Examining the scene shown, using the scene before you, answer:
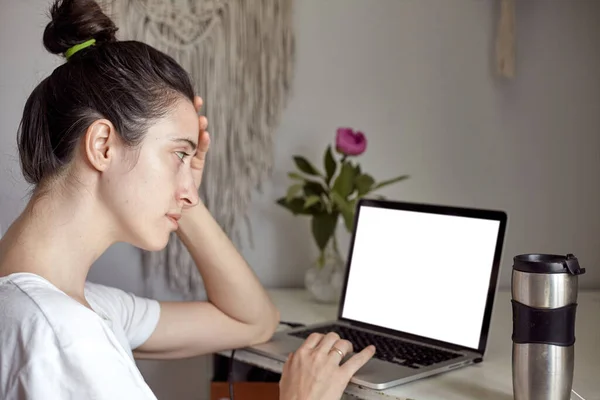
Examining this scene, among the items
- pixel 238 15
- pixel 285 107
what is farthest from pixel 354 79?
pixel 238 15

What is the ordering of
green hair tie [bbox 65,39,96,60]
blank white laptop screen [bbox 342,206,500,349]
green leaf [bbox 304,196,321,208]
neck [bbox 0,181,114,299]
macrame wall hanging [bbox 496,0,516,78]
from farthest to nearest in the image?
macrame wall hanging [bbox 496,0,516,78], green leaf [bbox 304,196,321,208], blank white laptop screen [bbox 342,206,500,349], green hair tie [bbox 65,39,96,60], neck [bbox 0,181,114,299]

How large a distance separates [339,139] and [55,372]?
3.21 ft

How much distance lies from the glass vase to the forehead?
0.66 m

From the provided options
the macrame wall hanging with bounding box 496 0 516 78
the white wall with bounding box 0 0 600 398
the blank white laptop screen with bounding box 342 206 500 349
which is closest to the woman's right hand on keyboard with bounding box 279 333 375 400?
the blank white laptop screen with bounding box 342 206 500 349

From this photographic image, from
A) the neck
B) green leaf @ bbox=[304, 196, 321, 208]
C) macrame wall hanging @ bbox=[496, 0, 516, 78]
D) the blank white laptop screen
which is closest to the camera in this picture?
the neck

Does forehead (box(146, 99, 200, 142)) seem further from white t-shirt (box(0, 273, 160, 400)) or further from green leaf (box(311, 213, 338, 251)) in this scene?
green leaf (box(311, 213, 338, 251))

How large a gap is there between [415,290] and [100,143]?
2.07 feet

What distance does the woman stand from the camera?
35.3 inches

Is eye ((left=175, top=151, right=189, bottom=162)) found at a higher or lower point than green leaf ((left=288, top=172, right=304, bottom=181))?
higher

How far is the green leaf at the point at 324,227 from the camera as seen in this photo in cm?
173

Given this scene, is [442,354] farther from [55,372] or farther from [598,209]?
[598,209]

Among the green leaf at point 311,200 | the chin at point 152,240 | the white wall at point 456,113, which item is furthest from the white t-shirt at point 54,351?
the white wall at point 456,113

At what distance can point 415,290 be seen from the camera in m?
1.41

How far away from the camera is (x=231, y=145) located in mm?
1805
